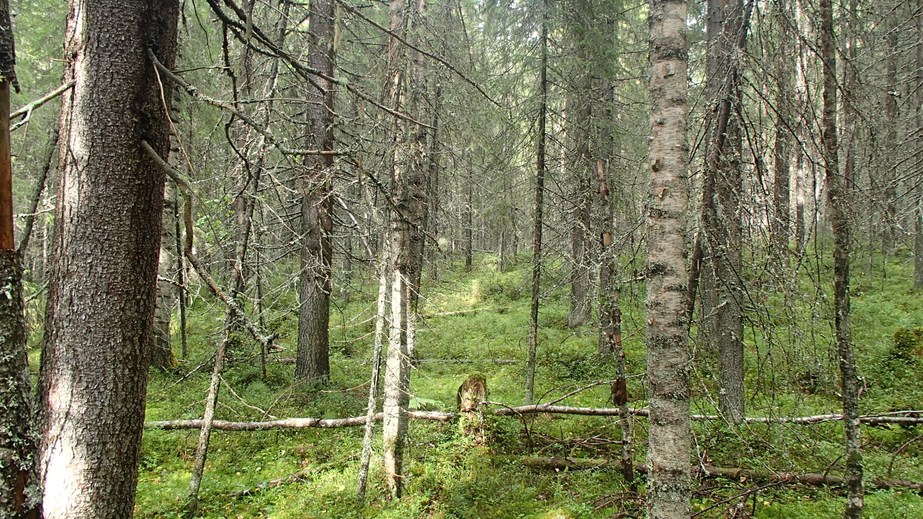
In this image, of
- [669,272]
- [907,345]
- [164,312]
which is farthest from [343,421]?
[907,345]

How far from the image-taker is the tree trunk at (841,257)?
341 cm

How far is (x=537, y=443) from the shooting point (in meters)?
7.00

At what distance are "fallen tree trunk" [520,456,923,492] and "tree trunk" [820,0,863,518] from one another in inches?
39.9

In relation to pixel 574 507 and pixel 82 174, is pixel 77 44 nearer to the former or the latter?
pixel 82 174

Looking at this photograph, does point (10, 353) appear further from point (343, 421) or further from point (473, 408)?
point (343, 421)

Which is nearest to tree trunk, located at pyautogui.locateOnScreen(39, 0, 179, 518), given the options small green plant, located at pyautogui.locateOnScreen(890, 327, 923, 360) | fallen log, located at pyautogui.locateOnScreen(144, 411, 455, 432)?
fallen log, located at pyautogui.locateOnScreen(144, 411, 455, 432)

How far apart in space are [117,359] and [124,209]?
629 mm

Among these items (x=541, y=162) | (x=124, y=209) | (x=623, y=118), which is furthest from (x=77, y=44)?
(x=623, y=118)

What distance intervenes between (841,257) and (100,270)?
15.3 feet

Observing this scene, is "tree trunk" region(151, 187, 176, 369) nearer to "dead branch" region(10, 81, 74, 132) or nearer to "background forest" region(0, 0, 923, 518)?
"background forest" region(0, 0, 923, 518)

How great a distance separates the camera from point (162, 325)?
32.3 ft

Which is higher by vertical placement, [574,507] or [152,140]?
[152,140]

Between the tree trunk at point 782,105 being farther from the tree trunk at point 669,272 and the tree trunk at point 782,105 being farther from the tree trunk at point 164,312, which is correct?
the tree trunk at point 164,312

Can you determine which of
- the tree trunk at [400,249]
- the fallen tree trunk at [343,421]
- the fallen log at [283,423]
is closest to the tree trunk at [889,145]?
the fallen tree trunk at [343,421]
